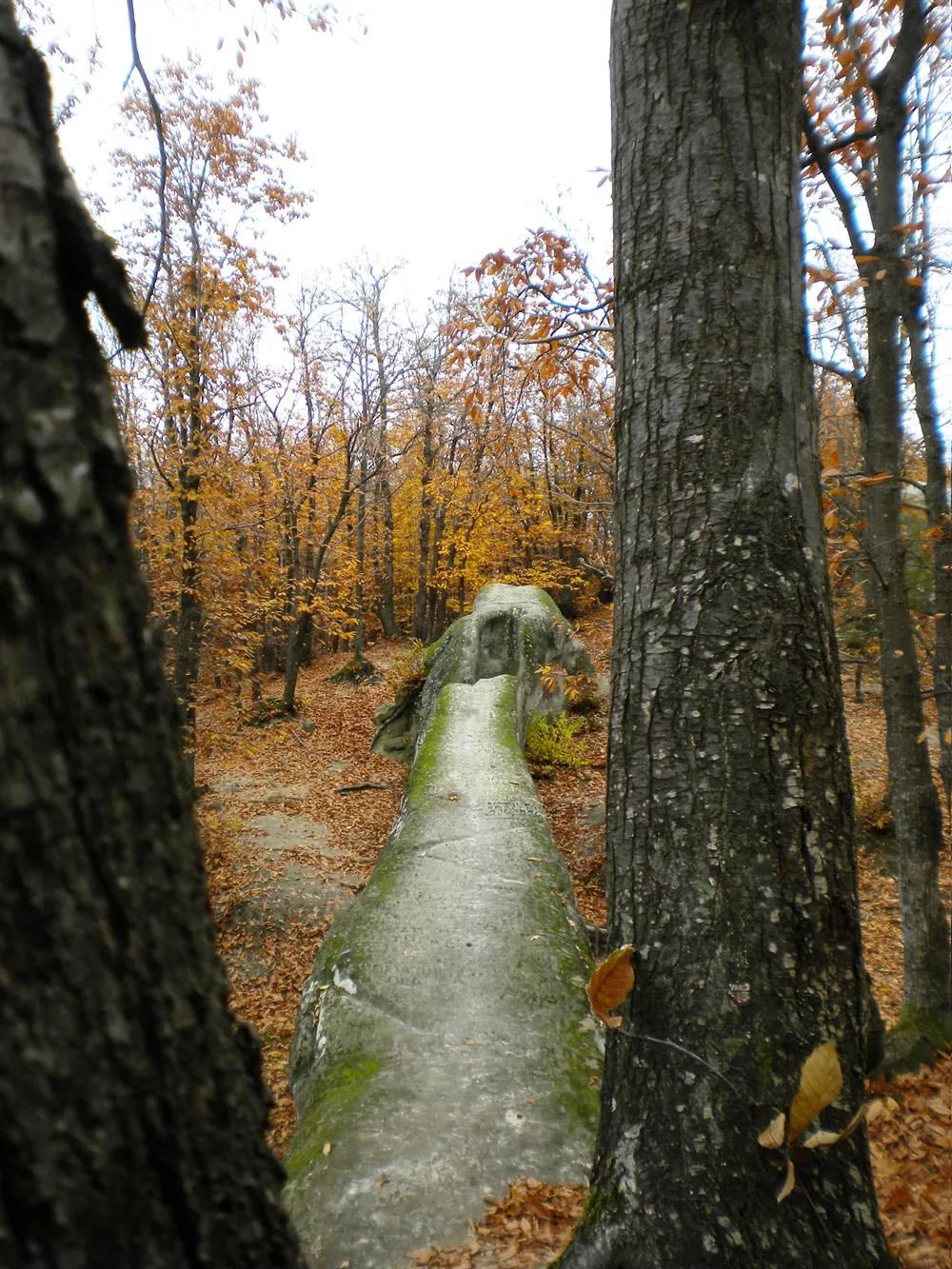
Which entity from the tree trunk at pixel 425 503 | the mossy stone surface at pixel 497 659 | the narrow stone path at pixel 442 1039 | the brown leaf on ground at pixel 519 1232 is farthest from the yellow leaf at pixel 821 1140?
the tree trunk at pixel 425 503

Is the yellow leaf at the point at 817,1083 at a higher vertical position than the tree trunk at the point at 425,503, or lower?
lower

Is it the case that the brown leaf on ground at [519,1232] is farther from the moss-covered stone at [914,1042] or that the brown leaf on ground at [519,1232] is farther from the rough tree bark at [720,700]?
the moss-covered stone at [914,1042]

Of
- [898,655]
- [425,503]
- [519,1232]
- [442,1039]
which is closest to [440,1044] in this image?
[442,1039]

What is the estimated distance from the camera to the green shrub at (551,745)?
441 inches

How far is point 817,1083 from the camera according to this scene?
5.19 ft

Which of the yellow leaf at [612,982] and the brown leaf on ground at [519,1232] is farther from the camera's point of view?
the brown leaf on ground at [519,1232]

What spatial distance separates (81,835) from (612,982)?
4.72ft

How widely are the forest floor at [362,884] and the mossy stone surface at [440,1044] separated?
0.85 feet

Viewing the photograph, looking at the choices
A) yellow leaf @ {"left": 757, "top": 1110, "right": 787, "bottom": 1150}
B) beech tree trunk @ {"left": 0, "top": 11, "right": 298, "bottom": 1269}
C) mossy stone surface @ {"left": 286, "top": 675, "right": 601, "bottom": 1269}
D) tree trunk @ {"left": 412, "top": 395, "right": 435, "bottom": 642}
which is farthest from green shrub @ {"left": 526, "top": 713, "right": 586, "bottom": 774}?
tree trunk @ {"left": 412, "top": 395, "right": 435, "bottom": 642}

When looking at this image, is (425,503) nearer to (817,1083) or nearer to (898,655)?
(898,655)

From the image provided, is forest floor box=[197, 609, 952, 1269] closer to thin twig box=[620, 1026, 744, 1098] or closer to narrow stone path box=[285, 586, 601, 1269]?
narrow stone path box=[285, 586, 601, 1269]

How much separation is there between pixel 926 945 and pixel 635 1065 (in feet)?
10.3

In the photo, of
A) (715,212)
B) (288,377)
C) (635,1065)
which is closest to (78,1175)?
(635,1065)

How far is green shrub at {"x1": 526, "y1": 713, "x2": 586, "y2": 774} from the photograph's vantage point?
11195 mm
